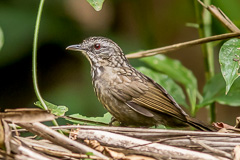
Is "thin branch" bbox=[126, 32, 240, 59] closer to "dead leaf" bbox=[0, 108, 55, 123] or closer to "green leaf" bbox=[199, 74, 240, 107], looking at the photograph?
"green leaf" bbox=[199, 74, 240, 107]

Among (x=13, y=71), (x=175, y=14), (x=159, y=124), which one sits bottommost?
(x=159, y=124)

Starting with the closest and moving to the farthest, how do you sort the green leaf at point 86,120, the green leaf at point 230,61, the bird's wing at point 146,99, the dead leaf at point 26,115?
the dead leaf at point 26,115, the green leaf at point 230,61, the green leaf at point 86,120, the bird's wing at point 146,99

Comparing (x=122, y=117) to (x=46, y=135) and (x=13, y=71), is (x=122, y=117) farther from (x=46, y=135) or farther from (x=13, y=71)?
(x=13, y=71)

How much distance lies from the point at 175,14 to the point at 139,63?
1.37m

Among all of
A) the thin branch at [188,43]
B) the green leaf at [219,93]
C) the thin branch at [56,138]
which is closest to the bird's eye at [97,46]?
the thin branch at [188,43]

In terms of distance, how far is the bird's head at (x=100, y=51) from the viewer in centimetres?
472

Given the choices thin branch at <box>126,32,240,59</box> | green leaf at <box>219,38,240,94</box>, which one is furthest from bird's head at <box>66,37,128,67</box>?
green leaf at <box>219,38,240,94</box>

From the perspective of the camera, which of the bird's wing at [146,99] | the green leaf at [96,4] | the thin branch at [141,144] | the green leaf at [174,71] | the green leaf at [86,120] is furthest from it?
the green leaf at [174,71]

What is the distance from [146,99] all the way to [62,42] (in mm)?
2711

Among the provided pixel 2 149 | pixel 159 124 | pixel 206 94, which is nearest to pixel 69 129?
pixel 2 149

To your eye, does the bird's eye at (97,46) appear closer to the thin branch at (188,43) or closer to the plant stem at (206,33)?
the thin branch at (188,43)

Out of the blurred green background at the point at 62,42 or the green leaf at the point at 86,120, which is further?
the blurred green background at the point at 62,42

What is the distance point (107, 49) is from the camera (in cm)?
477

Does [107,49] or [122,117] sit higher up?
[107,49]
